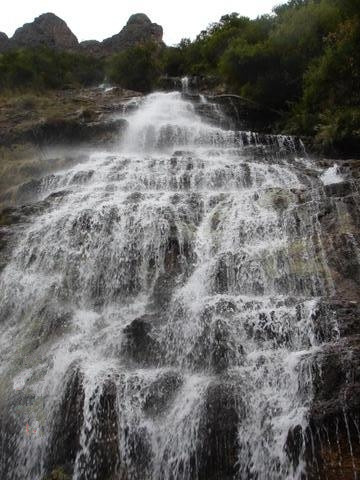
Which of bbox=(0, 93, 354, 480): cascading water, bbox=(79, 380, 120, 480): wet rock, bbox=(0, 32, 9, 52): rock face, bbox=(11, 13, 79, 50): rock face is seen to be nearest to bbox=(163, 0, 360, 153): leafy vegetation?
bbox=(0, 93, 354, 480): cascading water

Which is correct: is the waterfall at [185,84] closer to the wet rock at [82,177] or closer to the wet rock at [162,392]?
A: the wet rock at [82,177]

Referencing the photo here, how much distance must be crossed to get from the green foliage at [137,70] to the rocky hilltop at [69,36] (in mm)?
18522

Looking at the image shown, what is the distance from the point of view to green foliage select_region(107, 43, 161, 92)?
3041cm

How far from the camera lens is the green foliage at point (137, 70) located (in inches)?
1197

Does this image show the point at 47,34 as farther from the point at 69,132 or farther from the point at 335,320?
the point at 335,320

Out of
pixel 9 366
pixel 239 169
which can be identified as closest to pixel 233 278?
pixel 9 366

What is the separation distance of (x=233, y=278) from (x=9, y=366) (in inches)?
180

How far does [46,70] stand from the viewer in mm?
31047

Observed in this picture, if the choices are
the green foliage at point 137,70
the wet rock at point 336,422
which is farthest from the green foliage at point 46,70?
the wet rock at point 336,422

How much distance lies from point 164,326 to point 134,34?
46.6 metres

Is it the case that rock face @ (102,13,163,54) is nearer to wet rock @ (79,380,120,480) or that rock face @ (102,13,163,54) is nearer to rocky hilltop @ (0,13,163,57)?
rocky hilltop @ (0,13,163,57)

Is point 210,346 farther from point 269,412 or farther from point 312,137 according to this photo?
point 312,137

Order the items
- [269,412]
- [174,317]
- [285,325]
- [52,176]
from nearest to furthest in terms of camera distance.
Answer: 1. [269,412]
2. [285,325]
3. [174,317]
4. [52,176]

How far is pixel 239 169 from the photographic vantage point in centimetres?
1453
